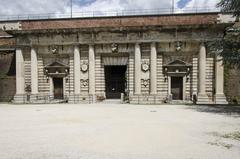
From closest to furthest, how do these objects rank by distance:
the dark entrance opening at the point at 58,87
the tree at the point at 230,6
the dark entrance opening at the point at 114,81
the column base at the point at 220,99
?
the tree at the point at 230,6 → the column base at the point at 220,99 → the dark entrance opening at the point at 58,87 → the dark entrance opening at the point at 114,81

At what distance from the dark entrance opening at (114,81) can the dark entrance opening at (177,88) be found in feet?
18.7

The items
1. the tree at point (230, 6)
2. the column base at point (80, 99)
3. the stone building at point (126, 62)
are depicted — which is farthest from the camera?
the column base at point (80, 99)

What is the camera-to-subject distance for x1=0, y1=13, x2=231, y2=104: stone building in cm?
2409

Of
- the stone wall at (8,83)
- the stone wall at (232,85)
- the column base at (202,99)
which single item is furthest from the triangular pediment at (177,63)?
the stone wall at (8,83)

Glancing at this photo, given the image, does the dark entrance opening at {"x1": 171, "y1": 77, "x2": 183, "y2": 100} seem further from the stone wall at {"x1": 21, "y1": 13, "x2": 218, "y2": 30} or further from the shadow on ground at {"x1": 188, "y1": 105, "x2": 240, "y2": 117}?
the shadow on ground at {"x1": 188, "y1": 105, "x2": 240, "y2": 117}

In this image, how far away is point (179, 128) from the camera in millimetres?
10250

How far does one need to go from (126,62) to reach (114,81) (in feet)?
10.5

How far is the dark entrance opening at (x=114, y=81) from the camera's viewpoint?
2720 centimetres

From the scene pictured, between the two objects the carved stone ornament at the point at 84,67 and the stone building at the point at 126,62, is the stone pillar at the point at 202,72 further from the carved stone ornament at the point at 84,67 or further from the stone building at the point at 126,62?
the carved stone ornament at the point at 84,67

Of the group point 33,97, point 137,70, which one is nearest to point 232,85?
point 137,70

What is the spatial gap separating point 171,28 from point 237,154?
63.1ft

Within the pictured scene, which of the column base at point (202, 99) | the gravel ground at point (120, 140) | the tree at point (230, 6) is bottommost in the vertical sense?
the gravel ground at point (120, 140)

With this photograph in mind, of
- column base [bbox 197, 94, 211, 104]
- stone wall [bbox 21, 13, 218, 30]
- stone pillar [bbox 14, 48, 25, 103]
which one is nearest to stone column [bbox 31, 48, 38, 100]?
stone pillar [bbox 14, 48, 25, 103]

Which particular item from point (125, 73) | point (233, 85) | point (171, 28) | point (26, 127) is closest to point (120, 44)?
point (125, 73)
